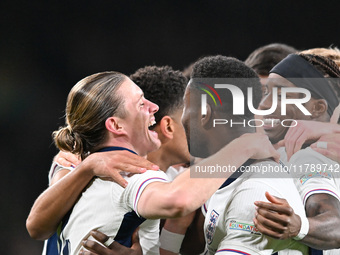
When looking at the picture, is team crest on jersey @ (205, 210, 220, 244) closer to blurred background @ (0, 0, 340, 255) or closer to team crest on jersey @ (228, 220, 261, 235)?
team crest on jersey @ (228, 220, 261, 235)

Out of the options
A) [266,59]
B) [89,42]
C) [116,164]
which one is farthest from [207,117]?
[89,42]

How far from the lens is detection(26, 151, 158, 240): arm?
A: 1.90 metres

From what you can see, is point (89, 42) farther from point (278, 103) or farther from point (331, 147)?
point (331, 147)

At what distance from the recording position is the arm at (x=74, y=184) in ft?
6.23

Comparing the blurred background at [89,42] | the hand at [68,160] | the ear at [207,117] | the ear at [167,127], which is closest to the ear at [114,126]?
the ear at [207,117]

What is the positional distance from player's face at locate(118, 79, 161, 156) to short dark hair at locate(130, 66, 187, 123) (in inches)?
26.5

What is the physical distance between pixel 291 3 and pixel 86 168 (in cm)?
498

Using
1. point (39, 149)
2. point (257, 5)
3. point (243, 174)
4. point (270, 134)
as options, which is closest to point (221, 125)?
point (243, 174)

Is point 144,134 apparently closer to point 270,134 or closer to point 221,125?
point 221,125

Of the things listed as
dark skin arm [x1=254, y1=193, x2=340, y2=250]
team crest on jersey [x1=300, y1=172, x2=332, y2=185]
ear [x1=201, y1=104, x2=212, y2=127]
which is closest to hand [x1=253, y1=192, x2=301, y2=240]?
dark skin arm [x1=254, y1=193, x2=340, y2=250]

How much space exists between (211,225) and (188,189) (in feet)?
1.14

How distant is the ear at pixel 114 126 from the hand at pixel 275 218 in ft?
2.19

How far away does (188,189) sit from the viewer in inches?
65.9

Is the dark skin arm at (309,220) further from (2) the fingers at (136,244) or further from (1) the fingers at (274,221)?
(2) the fingers at (136,244)
